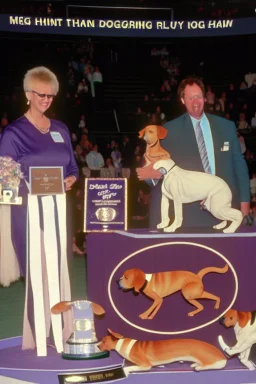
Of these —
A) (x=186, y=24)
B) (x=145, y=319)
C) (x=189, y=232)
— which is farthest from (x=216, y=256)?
(x=186, y=24)

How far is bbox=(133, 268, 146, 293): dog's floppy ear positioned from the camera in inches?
171

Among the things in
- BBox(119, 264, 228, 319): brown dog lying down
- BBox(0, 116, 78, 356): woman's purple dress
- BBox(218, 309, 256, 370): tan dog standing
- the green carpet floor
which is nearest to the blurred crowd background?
the green carpet floor

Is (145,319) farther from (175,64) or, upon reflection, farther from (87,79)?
(175,64)

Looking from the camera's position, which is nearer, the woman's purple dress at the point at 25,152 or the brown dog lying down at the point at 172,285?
the brown dog lying down at the point at 172,285

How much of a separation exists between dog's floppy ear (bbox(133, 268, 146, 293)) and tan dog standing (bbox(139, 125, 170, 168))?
2.22 feet

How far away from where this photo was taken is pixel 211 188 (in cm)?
448

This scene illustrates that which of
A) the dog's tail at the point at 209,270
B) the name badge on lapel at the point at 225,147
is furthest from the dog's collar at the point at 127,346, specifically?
the name badge on lapel at the point at 225,147

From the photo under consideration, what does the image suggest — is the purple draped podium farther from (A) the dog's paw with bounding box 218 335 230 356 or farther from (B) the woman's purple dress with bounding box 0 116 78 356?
(B) the woman's purple dress with bounding box 0 116 78 356

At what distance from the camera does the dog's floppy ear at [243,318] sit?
4.27 metres

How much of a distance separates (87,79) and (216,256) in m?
13.1

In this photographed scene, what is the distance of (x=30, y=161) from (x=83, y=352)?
120 centimetres

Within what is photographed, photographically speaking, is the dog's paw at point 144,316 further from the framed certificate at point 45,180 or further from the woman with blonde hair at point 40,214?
the framed certificate at point 45,180

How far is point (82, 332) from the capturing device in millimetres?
4473

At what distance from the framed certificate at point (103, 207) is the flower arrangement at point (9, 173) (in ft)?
1.40
